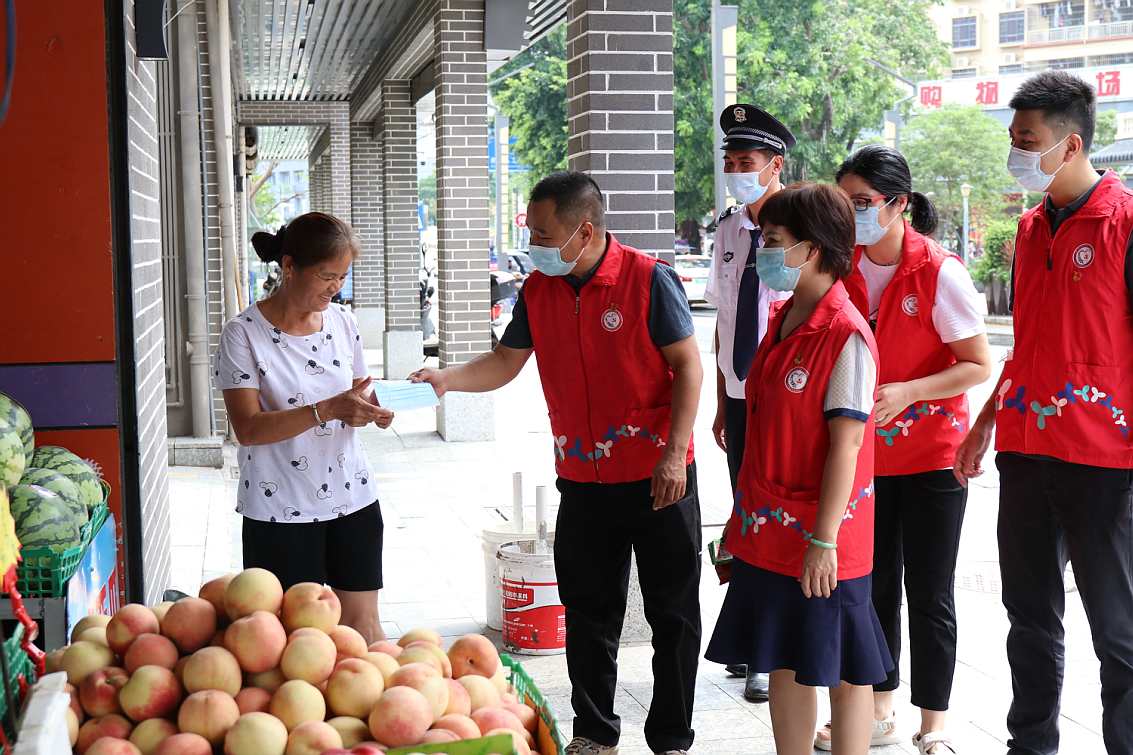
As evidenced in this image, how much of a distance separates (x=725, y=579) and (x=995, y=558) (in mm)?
3622

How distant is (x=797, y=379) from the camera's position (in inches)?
107

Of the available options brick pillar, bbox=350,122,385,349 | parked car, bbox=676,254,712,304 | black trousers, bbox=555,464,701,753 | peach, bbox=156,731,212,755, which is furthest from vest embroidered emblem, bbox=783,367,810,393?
parked car, bbox=676,254,712,304

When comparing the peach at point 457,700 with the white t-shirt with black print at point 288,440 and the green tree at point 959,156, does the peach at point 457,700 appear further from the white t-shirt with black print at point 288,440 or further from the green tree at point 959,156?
the green tree at point 959,156

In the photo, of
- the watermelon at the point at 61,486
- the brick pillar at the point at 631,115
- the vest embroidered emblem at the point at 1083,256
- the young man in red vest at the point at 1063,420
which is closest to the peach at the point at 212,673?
the watermelon at the point at 61,486

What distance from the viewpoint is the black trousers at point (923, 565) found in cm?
336

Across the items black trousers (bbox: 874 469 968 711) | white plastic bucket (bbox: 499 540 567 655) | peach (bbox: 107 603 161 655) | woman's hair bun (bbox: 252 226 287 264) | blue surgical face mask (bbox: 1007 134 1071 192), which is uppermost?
blue surgical face mask (bbox: 1007 134 1071 192)

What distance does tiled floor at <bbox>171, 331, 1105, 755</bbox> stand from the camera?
3834mm

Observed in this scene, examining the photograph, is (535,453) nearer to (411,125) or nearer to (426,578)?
(426,578)

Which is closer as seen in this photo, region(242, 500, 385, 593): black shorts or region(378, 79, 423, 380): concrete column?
region(242, 500, 385, 593): black shorts

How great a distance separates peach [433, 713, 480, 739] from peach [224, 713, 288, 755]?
0.86 feet

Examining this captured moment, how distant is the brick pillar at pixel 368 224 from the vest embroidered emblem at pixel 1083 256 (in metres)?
15.2

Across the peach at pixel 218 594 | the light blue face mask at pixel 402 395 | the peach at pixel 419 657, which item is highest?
the light blue face mask at pixel 402 395

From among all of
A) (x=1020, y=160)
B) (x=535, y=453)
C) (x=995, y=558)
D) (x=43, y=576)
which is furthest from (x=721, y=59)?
(x=43, y=576)

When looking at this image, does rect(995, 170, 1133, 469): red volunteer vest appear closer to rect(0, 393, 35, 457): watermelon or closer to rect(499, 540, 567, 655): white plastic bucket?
rect(499, 540, 567, 655): white plastic bucket
